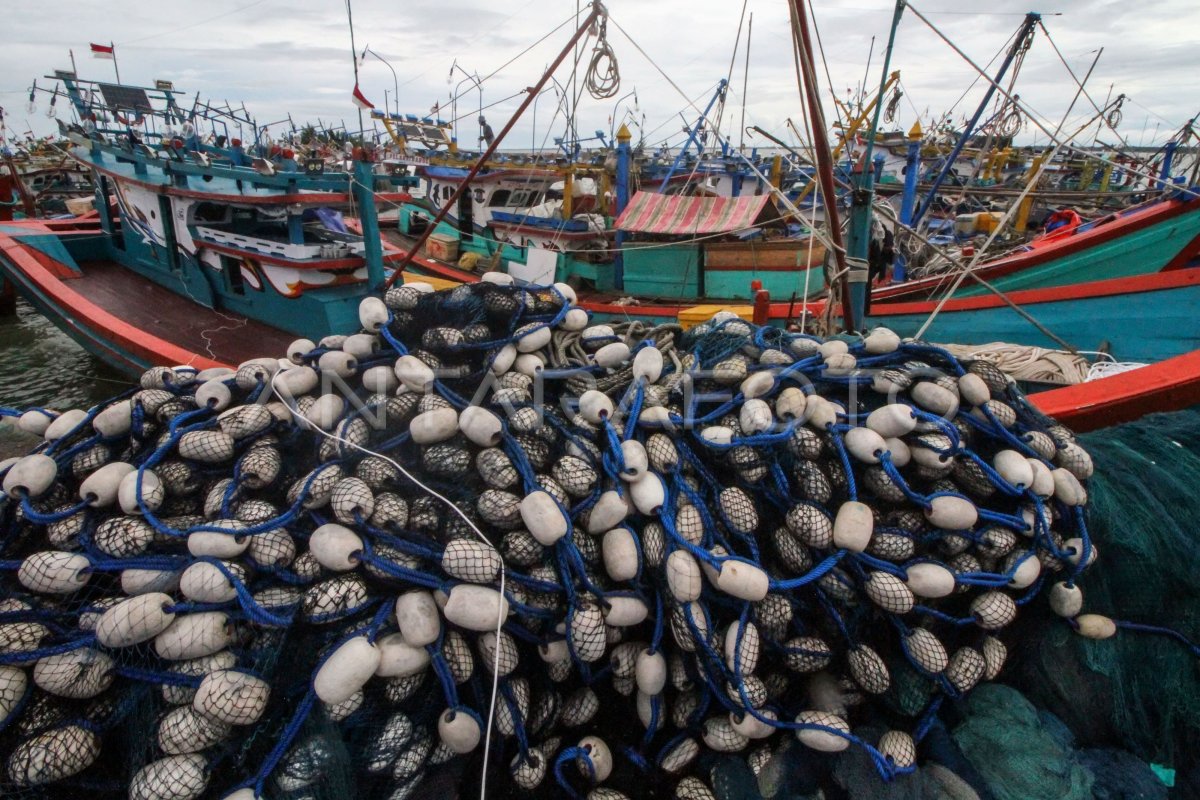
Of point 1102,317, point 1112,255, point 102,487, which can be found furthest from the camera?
point 1112,255

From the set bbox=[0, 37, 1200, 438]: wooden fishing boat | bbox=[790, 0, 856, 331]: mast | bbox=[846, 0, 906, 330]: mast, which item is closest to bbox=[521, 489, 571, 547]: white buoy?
bbox=[790, 0, 856, 331]: mast

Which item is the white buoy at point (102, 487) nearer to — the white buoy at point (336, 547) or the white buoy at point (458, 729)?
the white buoy at point (336, 547)

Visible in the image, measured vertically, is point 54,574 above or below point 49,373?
above

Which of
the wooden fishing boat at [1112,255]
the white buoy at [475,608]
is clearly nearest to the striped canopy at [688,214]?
the wooden fishing boat at [1112,255]

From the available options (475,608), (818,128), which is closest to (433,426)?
(475,608)

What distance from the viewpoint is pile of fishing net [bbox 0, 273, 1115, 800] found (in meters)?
1.77

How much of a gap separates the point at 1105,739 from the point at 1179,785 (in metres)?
0.30

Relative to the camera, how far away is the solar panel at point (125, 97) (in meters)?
10.3

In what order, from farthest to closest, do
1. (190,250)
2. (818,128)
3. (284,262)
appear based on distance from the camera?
(190,250), (284,262), (818,128)

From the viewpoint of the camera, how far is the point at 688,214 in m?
9.38

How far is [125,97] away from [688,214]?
9.93 metres

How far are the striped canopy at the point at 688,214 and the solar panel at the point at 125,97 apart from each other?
8.57m

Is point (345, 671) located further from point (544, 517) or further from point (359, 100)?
point (359, 100)

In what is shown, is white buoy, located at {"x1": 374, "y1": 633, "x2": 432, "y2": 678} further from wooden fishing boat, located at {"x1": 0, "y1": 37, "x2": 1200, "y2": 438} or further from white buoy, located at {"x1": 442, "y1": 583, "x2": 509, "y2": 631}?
wooden fishing boat, located at {"x1": 0, "y1": 37, "x2": 1200, "y2": 438}
